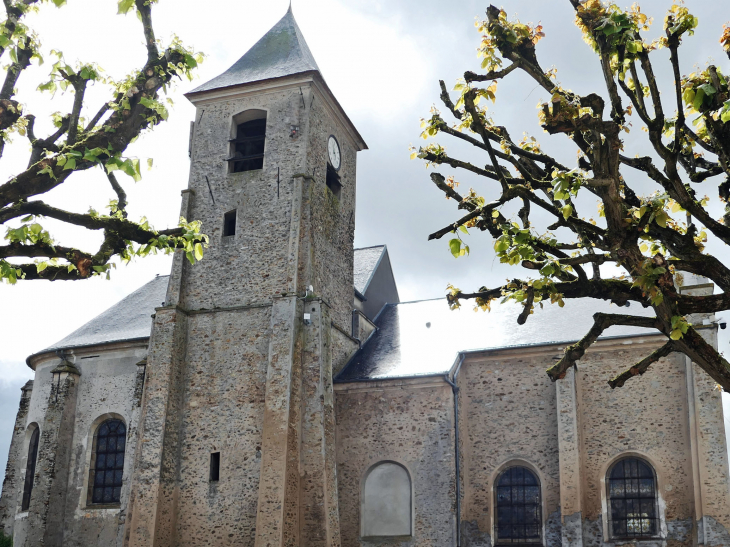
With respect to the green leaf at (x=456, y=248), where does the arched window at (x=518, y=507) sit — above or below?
below

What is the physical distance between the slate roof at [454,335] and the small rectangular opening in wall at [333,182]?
14.6ft

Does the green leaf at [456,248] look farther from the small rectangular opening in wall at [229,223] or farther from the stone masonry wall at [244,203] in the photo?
the small rectangular opening in wall at [229,223]

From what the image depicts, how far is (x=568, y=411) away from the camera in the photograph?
60.1ft

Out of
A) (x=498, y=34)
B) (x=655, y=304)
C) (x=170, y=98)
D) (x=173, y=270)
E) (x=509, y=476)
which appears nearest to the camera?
(x=655, y=304)

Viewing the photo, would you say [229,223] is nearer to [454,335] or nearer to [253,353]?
[253,353]

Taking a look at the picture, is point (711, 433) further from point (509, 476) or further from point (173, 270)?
point (173, 270)

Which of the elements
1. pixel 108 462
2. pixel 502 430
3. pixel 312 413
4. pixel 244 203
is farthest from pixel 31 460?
pixel 502 430

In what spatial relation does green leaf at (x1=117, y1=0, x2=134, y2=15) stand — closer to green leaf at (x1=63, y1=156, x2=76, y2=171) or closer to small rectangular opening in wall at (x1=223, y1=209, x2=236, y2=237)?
green leaf at (x1=63, y1=156, x2=76, y2=171)

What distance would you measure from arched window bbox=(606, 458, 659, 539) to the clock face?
1144 centimetres

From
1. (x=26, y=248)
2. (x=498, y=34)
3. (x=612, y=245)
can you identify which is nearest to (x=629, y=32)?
(x=498, y=34)

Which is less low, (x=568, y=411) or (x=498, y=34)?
(x=498, y=34)

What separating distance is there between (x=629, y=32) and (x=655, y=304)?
2.48 metres

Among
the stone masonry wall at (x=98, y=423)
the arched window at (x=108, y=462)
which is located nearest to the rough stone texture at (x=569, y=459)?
the stone masonry wall at (x=98, y=423)

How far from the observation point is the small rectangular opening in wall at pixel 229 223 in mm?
20906
